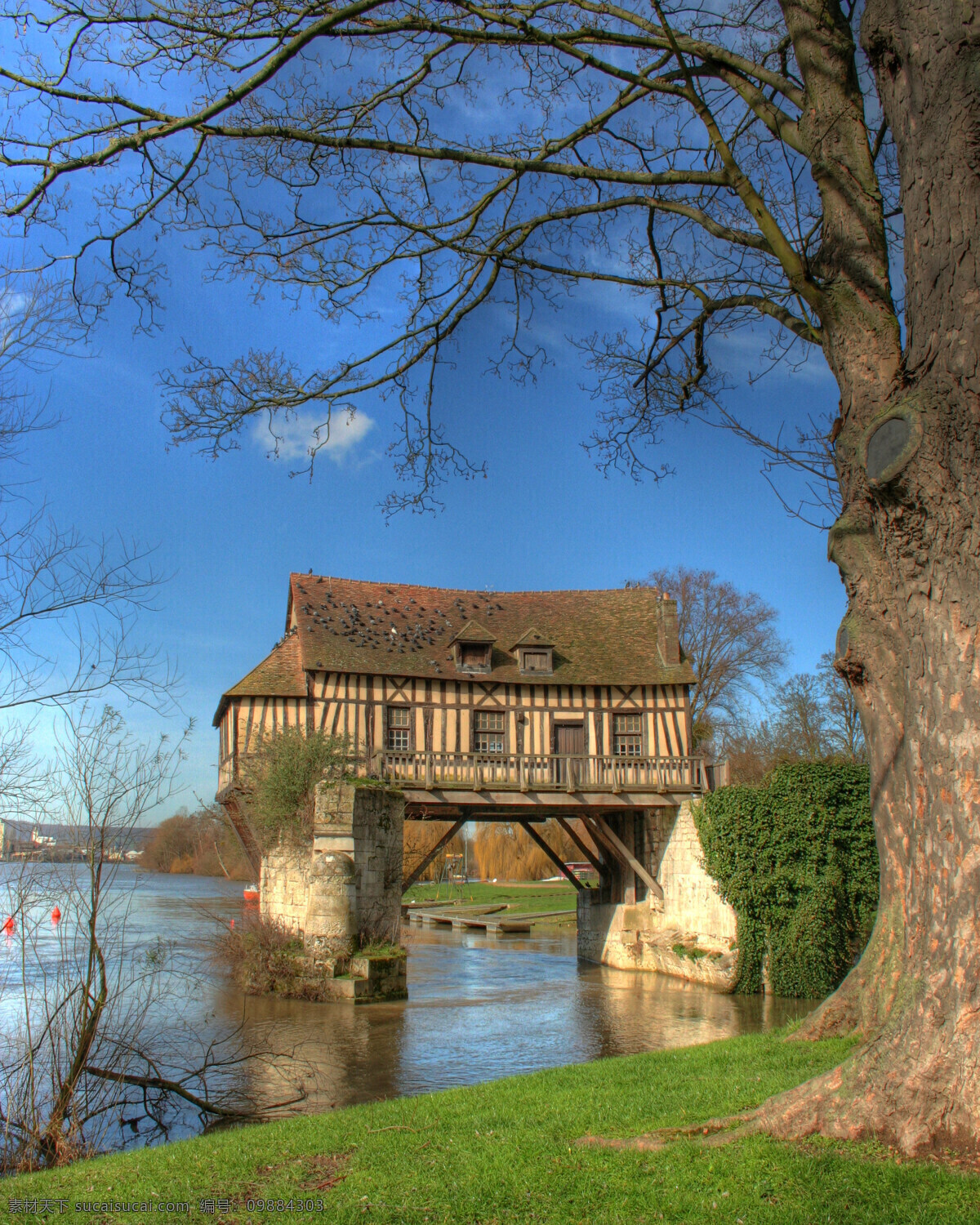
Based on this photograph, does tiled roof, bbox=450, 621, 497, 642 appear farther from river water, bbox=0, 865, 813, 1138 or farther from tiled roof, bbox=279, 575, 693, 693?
river water, bbox=0, 865, 813, 1138

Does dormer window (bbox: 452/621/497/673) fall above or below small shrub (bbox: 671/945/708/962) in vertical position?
above

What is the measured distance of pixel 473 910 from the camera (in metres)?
32.9

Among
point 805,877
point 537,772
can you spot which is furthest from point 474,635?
point 805,877

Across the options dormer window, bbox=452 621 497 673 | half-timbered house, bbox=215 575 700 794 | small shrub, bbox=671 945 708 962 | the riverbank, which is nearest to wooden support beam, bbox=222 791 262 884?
half-timbered house, bbox=215 575 700 794

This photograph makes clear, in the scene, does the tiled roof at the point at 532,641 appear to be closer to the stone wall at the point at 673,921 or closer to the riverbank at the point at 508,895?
the stone wall at the point at 673,921

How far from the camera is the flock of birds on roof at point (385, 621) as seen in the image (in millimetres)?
17875

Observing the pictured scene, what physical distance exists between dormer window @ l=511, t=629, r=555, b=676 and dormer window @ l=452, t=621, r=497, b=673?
0.58 meters

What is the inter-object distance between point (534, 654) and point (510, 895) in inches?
983

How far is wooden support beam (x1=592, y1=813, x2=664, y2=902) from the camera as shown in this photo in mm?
16438

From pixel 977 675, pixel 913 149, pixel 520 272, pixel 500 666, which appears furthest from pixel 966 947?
pixel 500 666

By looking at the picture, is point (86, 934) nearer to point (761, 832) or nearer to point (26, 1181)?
point (26, 1181)

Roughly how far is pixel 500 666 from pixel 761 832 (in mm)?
6591

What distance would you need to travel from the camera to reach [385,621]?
18.7m

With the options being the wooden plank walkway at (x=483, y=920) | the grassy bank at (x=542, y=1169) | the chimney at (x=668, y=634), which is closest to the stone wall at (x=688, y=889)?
the chimney at (x=668, y=634)
